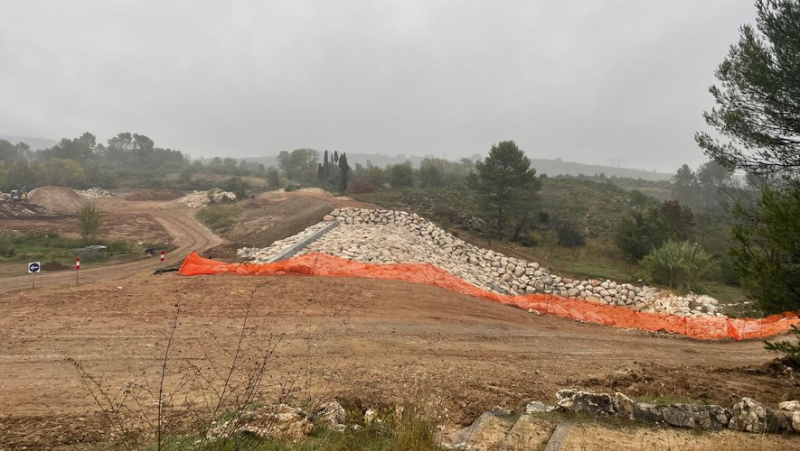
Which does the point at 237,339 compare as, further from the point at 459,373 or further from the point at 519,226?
the point at 519,226

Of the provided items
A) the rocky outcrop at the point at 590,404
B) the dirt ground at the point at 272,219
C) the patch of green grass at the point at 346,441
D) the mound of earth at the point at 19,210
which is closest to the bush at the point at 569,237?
the dirt ground at the point at 272,219

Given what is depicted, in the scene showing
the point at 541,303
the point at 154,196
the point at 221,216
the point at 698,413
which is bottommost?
the point at 541,303

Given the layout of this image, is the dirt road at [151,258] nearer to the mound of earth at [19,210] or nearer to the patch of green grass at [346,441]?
the mound of earth at [19,210]

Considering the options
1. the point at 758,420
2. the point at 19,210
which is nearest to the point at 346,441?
the point at 758,420

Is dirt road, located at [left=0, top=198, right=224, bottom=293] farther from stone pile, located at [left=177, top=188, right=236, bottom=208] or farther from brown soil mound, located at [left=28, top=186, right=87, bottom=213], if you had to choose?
brown soil mound, located at [left=28, top=186, right=87, bottom=213]

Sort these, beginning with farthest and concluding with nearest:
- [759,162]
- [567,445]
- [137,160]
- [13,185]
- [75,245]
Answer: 1. [137,160]
2. [13,185]
3. [75,245]
4. [759,162]
5. [567,445]

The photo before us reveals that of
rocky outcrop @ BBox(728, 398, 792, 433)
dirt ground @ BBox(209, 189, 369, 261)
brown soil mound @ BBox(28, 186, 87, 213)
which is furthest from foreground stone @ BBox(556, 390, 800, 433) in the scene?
brown soil mound @ BBox(28, 186, 87, 213)

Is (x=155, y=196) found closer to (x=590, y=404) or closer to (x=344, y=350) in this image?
(x=344, y=350)

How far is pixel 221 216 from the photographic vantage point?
136 ft

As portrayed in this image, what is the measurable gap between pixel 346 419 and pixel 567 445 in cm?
267

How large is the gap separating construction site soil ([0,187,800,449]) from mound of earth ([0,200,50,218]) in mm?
35230

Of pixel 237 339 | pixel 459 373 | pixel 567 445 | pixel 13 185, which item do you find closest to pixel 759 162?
pixel 459 373

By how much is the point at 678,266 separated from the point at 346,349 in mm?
18090

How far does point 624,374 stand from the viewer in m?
8.38
